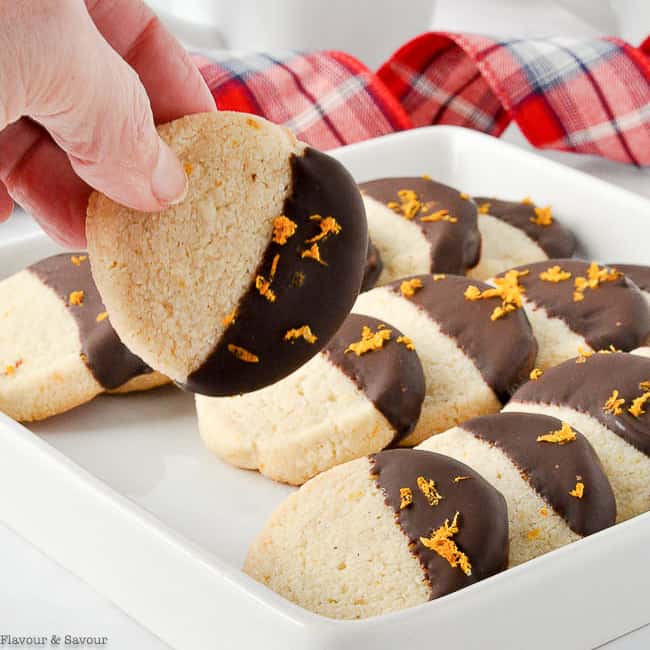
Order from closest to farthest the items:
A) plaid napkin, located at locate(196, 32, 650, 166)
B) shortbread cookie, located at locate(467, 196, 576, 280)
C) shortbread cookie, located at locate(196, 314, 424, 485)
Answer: shortbread cookie, located at locate(196, 314, 424, 485)
shortbread cookie, located at locate(467, 196, 576, 280)
plaid napkin, located at locate(196, 32, 650, 166)

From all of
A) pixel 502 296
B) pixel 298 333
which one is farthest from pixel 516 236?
pixel 298 333

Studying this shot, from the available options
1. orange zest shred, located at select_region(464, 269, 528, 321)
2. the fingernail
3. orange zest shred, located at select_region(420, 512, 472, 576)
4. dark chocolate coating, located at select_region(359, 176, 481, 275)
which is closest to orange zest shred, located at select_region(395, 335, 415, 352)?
orange zest shred, located at select_region(464, 269, 528, 321)

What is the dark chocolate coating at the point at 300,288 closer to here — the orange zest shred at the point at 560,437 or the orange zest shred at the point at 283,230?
the orange zest shred at the point at 283,230

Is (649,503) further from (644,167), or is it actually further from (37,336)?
(644,167)

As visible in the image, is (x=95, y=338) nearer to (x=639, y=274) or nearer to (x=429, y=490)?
(x=429, y=490)

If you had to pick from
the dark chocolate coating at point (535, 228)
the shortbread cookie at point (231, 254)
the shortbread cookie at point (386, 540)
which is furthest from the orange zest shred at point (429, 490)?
the dark chocolate coating at point (535, 228)

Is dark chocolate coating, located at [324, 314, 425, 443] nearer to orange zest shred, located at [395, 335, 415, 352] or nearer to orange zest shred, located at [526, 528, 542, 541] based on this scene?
orange zest shred, located at [395, 335, 415, 352]

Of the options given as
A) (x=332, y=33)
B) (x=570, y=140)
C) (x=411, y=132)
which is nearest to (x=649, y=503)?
(x=411, y=132)

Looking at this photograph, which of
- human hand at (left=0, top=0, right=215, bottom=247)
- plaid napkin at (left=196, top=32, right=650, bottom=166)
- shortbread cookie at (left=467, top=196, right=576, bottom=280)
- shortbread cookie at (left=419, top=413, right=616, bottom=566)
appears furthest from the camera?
plaid napkin at (left=196, top=32, right=650, bottom=166)
